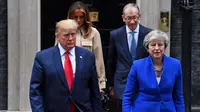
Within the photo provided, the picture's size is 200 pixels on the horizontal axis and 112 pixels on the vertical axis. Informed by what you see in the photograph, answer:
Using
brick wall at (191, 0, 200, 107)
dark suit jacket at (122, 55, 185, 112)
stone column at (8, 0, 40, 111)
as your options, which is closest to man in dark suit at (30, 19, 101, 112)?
dark suit jacket at (122, 55, 185, 112)

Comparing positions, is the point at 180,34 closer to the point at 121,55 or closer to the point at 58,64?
the point at 121,55

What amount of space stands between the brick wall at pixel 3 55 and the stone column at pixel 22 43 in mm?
131

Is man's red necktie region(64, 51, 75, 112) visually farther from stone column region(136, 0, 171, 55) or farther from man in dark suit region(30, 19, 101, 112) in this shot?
stone column region(136, 0, 171, 55)

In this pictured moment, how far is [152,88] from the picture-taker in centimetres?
450

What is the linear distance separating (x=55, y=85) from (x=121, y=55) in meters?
1.50

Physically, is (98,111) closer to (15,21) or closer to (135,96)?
(135,96)

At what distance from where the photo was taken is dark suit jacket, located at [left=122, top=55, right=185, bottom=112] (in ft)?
14.9

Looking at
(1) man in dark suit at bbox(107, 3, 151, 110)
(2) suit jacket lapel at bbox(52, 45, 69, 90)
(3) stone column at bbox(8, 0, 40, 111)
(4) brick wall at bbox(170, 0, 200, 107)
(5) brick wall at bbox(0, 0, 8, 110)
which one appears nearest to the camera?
(2) suit jacket lapel at bbox(52, 45, 69, 90)

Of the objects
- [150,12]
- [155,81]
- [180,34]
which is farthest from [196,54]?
[155,81]

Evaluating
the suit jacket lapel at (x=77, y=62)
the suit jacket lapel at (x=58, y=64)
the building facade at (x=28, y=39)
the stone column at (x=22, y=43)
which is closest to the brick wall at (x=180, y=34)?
the building facade at (x=28, y=39)

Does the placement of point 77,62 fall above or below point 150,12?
below

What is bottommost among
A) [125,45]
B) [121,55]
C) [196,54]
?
[196,54]

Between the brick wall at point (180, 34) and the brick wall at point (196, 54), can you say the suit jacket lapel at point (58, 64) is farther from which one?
the brick wall at point (196, 54)

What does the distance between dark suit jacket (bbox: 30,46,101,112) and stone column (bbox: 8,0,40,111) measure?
10.5 feet
